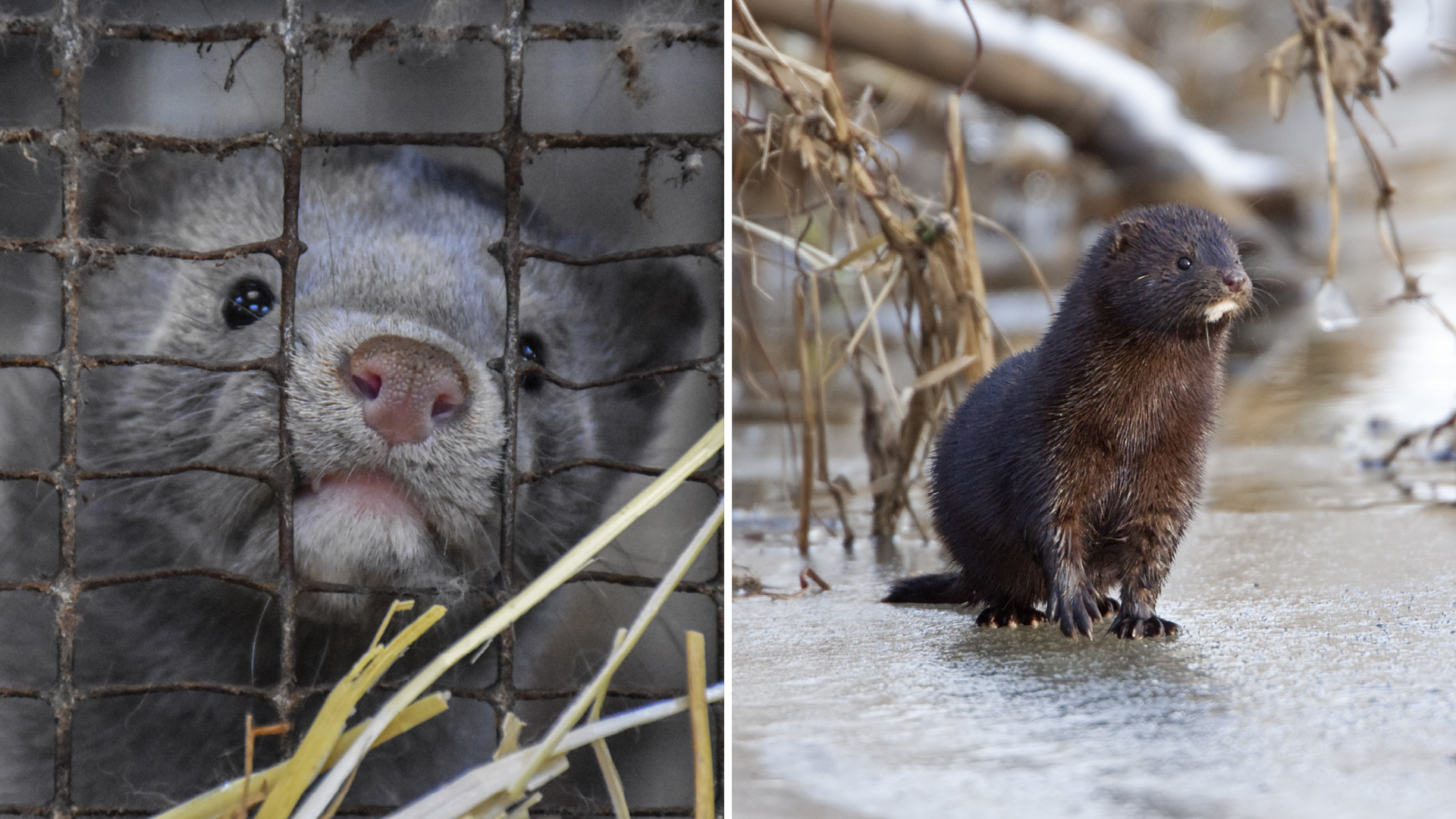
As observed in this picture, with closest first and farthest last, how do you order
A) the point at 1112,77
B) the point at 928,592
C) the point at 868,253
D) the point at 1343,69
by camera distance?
Answer: 1. the point at 928,592
2. the point at 868,253
3. the point at 1343,69
4. the point at 1112,77

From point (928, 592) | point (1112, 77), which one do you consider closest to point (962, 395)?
point (928, 592)

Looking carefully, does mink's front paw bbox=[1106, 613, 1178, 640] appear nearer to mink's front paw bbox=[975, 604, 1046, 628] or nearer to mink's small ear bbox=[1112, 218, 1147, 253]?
mink's front paw bbox=[975, 604, 1046, 628]

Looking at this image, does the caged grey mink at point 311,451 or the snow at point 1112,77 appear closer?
the caged grey mink at point 311,451

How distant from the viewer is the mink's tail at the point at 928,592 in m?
1.51

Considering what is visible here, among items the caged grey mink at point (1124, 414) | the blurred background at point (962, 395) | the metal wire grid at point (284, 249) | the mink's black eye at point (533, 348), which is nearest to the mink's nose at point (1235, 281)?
the caged grey mink at point (1124, 414)

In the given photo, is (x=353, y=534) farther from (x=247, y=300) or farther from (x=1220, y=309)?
(x=1220, y=309)

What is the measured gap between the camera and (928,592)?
5.04 ft

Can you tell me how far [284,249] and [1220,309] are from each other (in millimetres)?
915

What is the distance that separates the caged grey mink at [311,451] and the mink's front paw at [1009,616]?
46 centimetres

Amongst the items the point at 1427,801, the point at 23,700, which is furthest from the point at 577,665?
the point at 1427,801

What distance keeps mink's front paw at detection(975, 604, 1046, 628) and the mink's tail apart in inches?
3.0

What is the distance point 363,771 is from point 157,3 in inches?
29.7

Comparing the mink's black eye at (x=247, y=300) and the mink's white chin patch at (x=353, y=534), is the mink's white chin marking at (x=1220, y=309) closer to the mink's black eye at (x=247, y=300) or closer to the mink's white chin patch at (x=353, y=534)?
the mink's white chin patch at (x=353, y=534)

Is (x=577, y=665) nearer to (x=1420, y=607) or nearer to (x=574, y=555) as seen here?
A: (x=574, y=555)
